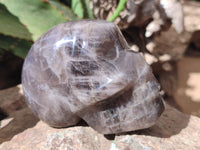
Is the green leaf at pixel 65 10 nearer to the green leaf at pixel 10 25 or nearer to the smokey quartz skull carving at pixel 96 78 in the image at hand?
the green leaf at pixel 10 25

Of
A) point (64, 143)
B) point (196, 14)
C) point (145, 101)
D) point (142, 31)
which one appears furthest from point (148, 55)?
point (64, 143)

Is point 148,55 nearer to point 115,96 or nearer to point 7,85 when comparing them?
point 115,96

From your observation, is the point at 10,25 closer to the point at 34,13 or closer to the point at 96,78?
the point at 34,13

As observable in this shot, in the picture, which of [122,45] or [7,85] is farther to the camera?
[7,85]

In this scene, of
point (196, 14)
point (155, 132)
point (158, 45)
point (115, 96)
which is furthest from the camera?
point (196, 14)

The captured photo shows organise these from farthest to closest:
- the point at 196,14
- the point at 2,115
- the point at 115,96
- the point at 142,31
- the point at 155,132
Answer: the point at 196,14
the point at 142,31
the point at 2,115
the point at 155,132
the point at 115,96

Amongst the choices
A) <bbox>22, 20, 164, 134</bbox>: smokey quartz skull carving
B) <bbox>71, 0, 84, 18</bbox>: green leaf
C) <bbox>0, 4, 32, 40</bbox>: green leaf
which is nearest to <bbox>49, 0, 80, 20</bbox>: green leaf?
<bbox>71, 0, 84, 18</bbox>: green leaf

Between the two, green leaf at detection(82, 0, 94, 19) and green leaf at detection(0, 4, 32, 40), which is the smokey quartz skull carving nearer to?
green leaf at detection(0, 4, 32, 40)
